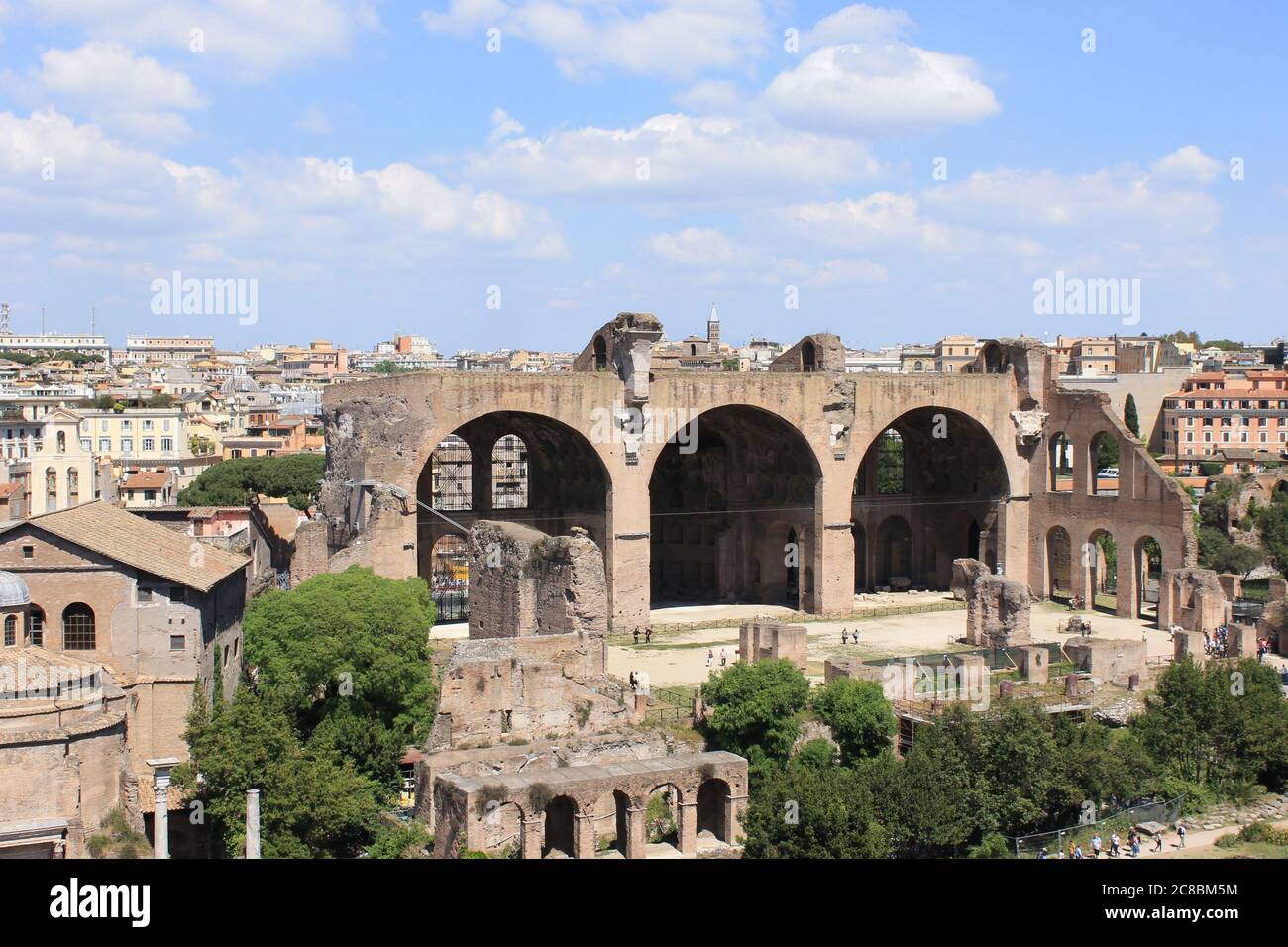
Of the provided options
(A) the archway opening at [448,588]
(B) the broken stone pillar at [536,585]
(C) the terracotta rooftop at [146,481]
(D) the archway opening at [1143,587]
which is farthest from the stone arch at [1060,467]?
(C) the terracotta rooftop at [146,481]

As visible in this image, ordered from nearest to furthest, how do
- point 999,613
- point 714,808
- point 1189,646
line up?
1. point 714,808
2. point 1189,646
3. point 999,613

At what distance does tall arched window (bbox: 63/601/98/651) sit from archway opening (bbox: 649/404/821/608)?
23707 millimetres

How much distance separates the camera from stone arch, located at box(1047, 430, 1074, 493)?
51469 mm

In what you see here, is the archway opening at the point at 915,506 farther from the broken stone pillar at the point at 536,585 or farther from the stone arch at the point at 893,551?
the broken stone pillar at the point at 536,585

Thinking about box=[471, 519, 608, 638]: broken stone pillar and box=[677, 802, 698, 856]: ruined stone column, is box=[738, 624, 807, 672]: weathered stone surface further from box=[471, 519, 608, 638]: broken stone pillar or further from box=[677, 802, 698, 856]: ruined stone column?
box=[677, 802, 698, 856]: ruined stone column

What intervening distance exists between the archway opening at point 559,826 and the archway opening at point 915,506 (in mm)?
31366

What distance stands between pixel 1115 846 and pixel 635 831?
8.65 m

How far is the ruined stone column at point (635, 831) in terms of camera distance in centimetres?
2358

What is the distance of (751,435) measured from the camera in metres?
51.4

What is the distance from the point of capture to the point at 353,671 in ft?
95.3

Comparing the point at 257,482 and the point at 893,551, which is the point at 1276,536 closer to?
the point at 893,551

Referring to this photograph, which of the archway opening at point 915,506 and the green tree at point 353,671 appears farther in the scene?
the archway opening at point 915,506

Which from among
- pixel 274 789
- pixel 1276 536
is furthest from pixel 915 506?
pixel 274 789

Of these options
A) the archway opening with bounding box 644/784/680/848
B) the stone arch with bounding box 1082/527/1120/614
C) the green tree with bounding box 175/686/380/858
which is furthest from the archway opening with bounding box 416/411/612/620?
the green tree with bounding box 175/686/380/858
